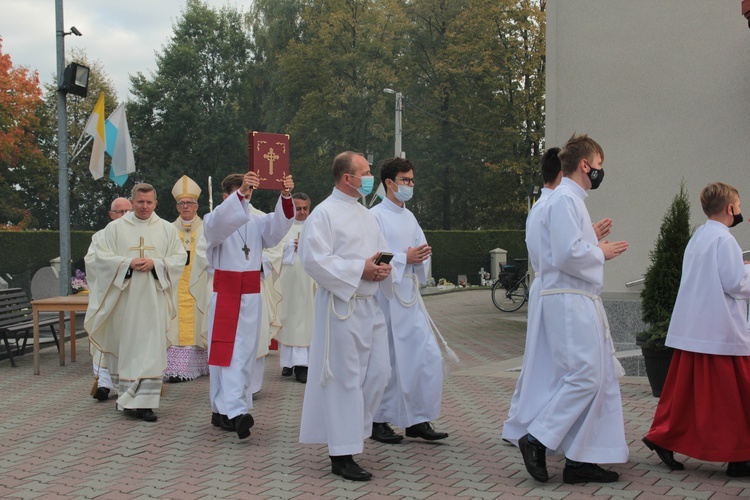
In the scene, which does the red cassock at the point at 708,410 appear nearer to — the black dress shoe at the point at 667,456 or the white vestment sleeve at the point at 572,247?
the black dress shoe at the point at 667,456

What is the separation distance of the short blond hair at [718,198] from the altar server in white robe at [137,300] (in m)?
4.75

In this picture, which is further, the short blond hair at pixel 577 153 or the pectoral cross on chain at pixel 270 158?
the pectoral cross on chain at pixel 270 158

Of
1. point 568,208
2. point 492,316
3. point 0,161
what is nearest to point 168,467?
point 568,208

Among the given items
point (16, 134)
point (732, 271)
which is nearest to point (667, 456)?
point (732, 271)

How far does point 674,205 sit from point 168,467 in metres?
5.08

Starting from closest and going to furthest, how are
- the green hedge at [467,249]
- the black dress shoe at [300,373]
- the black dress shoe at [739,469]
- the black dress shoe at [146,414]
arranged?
the black dress shoe at [739,469], the black dress shoe at [146,414], the black dress shoe at [300,373], the green hedge at [467,249]

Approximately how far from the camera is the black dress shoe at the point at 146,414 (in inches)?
298

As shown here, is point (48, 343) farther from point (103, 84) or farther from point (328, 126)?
point (103, 84)

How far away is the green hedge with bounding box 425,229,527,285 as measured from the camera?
3434 centimetres

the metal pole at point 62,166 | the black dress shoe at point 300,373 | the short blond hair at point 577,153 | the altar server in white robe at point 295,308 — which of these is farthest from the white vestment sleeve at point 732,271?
the metal pole at point 62,166

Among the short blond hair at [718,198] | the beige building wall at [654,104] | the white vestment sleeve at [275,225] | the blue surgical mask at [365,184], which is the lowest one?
the white vestment sleeve at [275,225]

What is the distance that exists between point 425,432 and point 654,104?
649cm

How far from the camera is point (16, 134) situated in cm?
3956

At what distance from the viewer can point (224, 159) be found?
48719 mm
